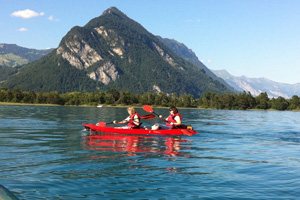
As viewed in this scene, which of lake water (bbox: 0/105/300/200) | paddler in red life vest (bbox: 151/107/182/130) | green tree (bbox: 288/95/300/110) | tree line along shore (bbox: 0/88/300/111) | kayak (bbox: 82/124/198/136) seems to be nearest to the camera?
lake water (bbox: 0/105/300/200)

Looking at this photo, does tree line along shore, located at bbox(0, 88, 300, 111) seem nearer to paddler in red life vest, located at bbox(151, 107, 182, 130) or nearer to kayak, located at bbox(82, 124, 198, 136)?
kayak, located at bbox(82, 124, 198, 136)

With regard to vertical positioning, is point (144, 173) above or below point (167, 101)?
below

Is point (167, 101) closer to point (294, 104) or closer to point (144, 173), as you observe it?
point (294, 104)

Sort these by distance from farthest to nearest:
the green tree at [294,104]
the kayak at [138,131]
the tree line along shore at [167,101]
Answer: the green tree at [294,104]
the tree line along shore at [167,101]
the kayak at [138,131]

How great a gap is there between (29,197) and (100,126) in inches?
680

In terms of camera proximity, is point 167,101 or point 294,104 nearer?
point 167,101

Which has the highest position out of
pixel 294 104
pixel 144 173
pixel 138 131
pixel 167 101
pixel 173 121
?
pixel 167 101

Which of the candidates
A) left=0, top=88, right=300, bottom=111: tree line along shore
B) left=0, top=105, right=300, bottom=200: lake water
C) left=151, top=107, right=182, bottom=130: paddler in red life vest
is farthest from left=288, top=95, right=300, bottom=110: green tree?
left=0, top=105, right=300, bottom=200: lake water

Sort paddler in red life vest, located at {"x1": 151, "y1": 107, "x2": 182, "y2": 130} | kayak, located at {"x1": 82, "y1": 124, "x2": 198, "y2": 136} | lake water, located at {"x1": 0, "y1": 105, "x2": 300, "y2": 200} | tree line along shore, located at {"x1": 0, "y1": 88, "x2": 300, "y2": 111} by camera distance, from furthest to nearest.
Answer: tree line along shore, located at {"x1": 0, "y1": 88, "x2": 300, "y2": 111}, paddler in red life vest, located at {"x1": 151, "y1": 107, "x2": 182, "y2": 130}, kayak, located at {"x1": 82, "y1": 124, "x2": 198, "y2": 136}, lake water, located at {"x1": 0, "y1": 105, "x2": 300, "y2": 200}

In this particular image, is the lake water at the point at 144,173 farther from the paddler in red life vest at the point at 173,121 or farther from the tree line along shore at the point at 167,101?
the tree line along shore at the point at 167,101

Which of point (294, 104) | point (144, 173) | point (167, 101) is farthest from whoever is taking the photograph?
point (294, 104)

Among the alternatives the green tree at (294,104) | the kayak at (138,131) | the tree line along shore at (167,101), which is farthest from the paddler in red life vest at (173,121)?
the green tree at (294,104)

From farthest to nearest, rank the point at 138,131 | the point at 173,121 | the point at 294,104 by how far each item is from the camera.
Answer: the point at 294,104 → the point at 173,121 → the point at 138,131

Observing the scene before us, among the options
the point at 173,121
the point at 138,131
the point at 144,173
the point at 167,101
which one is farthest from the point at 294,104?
the point at 144,173
